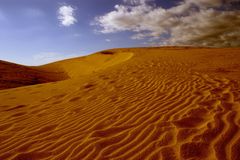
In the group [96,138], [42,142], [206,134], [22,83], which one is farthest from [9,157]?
[22,83]

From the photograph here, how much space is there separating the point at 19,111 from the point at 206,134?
429cm

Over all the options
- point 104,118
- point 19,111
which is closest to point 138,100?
point 104,118

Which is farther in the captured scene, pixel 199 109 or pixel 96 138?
pixel 199 109

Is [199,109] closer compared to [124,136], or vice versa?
[124,136]

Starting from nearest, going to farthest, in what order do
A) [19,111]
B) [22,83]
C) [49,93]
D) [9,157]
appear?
[9,157], [19,111], [49,93], [22,83]

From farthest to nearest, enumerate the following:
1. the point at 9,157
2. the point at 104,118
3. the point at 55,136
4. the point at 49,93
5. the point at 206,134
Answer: the point at 49,93, the point at 104,118, the point at 55,136, the point at 206,134, the point at 9,157

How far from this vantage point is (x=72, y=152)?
3070 millimetres

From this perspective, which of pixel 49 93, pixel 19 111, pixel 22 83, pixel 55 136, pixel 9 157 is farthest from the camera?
pixel 22 83

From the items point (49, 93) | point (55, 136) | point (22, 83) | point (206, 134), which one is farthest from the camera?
point (22, 83)

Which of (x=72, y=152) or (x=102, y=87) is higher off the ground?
(x=102, y=87)

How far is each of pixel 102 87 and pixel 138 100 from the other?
1.95 meters

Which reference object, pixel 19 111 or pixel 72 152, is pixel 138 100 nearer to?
pixel 72 152

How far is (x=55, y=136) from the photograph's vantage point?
360cm

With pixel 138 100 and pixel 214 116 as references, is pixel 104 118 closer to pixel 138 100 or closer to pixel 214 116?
pixel 138 100
